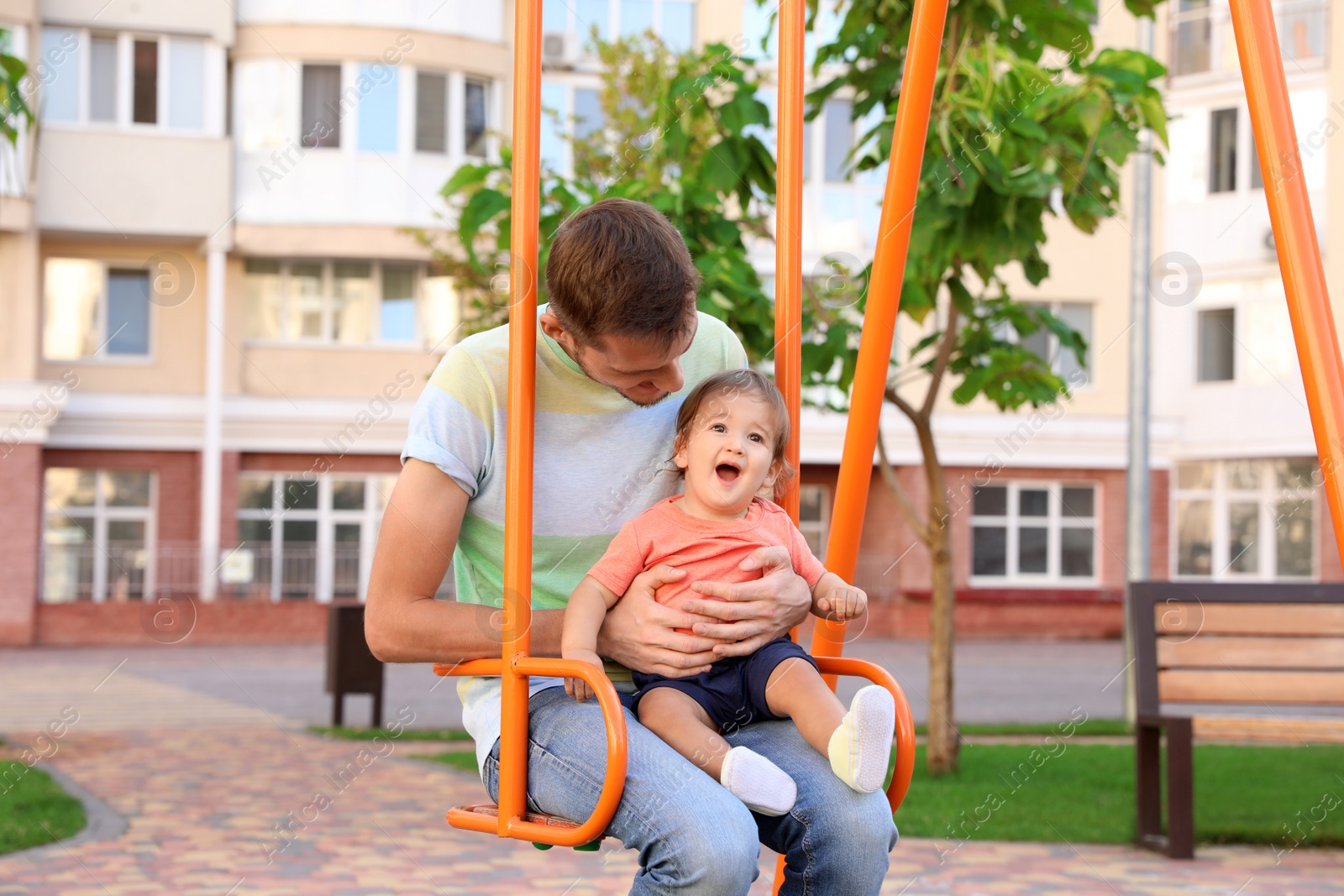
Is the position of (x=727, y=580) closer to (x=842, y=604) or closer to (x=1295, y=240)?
(x=842, y=604)

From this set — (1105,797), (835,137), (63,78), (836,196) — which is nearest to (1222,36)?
(835,137)

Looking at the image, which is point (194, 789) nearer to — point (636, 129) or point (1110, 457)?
point (636, 129)

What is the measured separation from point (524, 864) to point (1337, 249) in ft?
69.6

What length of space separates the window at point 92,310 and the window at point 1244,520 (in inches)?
661

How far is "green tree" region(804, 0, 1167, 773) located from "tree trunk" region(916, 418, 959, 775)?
26 mm

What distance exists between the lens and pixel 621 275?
2479 millimetres

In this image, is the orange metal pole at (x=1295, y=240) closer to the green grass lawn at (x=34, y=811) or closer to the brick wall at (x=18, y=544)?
the green grass lawn at (x=34, y=811)

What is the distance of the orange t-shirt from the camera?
266cm

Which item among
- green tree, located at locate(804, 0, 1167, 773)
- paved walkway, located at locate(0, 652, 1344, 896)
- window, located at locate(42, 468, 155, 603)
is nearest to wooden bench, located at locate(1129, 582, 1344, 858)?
paved walkway, located at locate(0, 652, 1344, 896)

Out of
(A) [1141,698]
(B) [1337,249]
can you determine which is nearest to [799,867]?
(A) [1141,698]

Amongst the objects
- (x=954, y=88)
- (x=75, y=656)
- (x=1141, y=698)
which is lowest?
(x=75, y=656)

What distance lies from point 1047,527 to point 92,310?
1538cm

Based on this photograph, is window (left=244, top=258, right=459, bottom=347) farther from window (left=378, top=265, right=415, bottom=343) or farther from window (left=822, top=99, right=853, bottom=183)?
window (left=822, top=99, right=853, bottom=183)

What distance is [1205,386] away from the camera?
25.3 m
